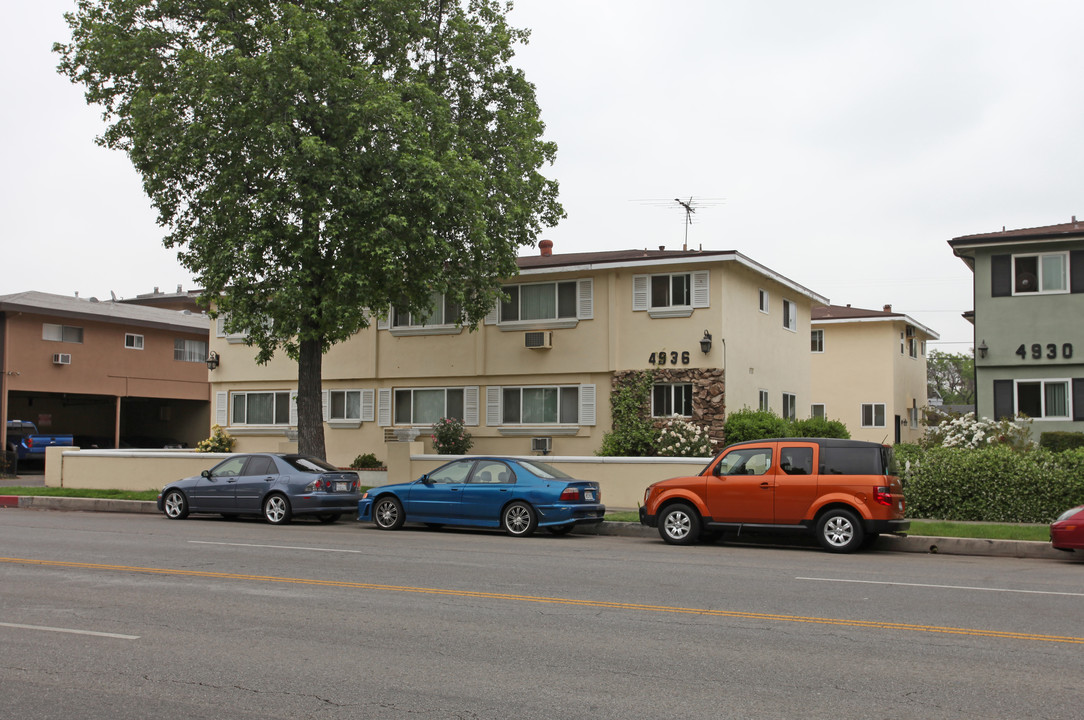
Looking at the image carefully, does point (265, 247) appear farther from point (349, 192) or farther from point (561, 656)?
point (561, 656)

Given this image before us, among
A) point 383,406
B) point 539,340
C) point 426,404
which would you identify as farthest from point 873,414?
point 383,406

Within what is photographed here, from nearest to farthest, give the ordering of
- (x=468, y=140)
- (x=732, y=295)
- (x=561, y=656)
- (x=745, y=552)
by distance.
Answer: (x=561, y=656) → (x=745, y=552) → (x=468, y=140) → (x=732, y=295)

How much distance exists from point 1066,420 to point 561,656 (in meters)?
23.4

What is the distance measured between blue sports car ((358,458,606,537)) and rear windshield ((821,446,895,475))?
170 inches

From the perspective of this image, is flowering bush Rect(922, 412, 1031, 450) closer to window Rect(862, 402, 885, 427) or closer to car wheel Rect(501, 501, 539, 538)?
car wheel Rect(501, 501, 539, 538)

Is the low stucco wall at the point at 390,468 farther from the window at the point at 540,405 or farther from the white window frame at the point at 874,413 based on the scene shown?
the white window frame at the point at 874,413

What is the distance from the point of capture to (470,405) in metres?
29.1

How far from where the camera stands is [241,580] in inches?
455

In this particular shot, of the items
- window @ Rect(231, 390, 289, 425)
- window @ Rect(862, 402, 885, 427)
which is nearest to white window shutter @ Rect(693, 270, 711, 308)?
window @ Rect(231, 390, 289, 425)

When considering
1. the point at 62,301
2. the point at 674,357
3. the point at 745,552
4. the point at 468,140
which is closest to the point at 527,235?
the point at 468,140

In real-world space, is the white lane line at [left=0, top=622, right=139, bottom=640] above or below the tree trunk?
below

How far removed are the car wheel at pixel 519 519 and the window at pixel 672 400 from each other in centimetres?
949

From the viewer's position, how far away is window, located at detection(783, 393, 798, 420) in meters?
31.2

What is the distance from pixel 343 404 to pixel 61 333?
16355 millimetres
